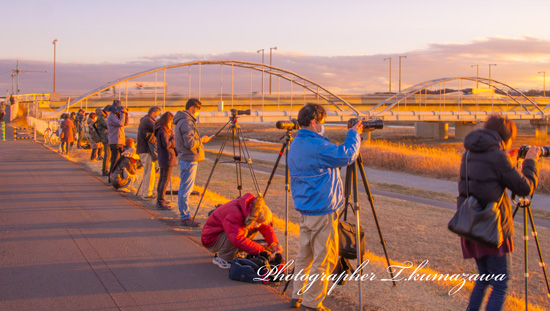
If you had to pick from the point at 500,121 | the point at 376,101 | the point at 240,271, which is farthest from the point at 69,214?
the point at 376,101

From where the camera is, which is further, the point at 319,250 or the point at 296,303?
the point at 296,303

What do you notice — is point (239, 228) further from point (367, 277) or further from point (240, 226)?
point (367, 277)

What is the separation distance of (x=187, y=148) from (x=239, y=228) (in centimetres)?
246

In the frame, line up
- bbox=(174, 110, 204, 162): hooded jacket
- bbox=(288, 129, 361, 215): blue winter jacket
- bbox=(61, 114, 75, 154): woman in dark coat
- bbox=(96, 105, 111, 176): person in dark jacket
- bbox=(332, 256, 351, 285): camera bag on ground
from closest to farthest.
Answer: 1. bbox=(288, 129, 361, 215): blue winter jacket
2. bbox=(332, 256, 351, 285): camera bag on ground
3. bbox=(174, 110, 204, 162): hooded jacket
4. bbox=(96, 105, 111, 176): person in dark jacket
5. bbox=(61, 114, 75, 154): woman in dark coat

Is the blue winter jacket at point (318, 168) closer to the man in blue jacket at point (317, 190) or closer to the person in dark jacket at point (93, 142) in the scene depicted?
the man in blue jacket at point (317, 190)

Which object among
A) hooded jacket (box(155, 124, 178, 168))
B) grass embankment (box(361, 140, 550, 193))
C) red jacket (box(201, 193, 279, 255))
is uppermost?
hooded jacket (box(155, 124, 178, 168))

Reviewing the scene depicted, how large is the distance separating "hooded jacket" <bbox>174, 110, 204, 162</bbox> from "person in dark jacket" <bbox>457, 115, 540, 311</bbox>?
15.0ft

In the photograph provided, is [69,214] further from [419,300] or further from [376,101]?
[376,101]

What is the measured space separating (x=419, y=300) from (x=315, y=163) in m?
1.78

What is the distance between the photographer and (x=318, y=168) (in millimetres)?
4395

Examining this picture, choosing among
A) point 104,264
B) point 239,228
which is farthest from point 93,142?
point 239,228

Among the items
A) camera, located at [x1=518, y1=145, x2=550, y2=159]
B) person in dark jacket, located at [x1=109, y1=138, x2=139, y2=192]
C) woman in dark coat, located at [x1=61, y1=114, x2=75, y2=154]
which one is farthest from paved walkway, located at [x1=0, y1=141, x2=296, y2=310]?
woman in dark coat, located at [x1=61, y1=114, x2=75, y2=154]

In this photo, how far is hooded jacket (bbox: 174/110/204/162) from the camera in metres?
7.66

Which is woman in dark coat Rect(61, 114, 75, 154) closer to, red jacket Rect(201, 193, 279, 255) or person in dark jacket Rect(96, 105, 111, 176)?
person in dark jacket Rect(96, 105, 111, 176)
